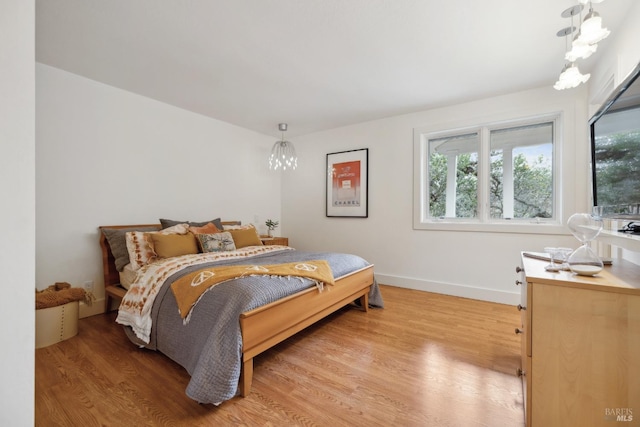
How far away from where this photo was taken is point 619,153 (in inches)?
52.6

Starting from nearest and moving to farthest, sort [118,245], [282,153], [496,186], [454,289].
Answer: [118,245], [496,186], [454,289], [282,153]

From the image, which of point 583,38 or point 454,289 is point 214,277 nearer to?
point 583,38

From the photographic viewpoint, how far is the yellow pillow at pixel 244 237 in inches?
128

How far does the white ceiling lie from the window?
505mm

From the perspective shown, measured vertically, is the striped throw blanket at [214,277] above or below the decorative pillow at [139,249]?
below

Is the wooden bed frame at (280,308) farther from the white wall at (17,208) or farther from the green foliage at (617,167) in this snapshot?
the green foliage at (617,167)

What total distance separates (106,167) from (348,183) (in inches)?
120

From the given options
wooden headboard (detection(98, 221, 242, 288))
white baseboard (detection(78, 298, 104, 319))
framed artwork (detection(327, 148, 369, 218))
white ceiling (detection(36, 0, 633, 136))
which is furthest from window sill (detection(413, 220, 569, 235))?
white baseboard (detection(78, 298, 104, 319))

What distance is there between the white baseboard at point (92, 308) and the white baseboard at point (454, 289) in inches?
132

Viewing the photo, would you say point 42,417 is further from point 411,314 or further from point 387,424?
point 411,314

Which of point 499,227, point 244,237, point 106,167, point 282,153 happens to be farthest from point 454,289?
point 106,167

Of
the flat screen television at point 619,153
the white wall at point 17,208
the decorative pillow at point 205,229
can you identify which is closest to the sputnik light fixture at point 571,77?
the flat screen television at point 619,153


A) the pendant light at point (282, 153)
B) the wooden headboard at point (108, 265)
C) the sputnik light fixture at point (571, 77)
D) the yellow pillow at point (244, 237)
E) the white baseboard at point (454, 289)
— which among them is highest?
the pendant light at point (282, 153)

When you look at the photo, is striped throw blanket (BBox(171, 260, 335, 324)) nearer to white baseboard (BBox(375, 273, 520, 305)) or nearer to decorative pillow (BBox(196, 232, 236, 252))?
decorative pillow (BBox(196, 232, 236, 252))
